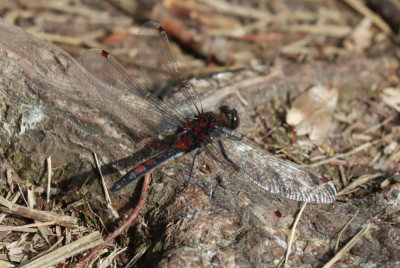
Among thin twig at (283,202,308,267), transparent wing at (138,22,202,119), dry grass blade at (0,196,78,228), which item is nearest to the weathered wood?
thin twig at (283,202,308,267)

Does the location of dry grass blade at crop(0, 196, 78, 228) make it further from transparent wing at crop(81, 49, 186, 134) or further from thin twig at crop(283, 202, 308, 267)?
thin twig at crop(283, 202, 308, 267)

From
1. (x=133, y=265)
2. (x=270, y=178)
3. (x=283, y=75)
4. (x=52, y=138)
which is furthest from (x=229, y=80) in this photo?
(x=133, y=265)

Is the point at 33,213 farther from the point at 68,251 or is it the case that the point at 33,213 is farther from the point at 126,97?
the point at 126,97

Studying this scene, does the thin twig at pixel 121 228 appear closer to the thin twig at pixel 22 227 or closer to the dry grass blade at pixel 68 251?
the dry grass blade at pixel 68 251

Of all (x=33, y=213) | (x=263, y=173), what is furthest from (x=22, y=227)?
(x=263, y=173)

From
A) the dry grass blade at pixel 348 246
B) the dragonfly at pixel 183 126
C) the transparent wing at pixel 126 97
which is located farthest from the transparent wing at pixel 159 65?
the dry grass blade at pixel 348 246

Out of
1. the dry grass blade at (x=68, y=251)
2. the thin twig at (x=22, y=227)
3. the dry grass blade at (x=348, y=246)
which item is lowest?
the thin twig at (x=22, y=227)
